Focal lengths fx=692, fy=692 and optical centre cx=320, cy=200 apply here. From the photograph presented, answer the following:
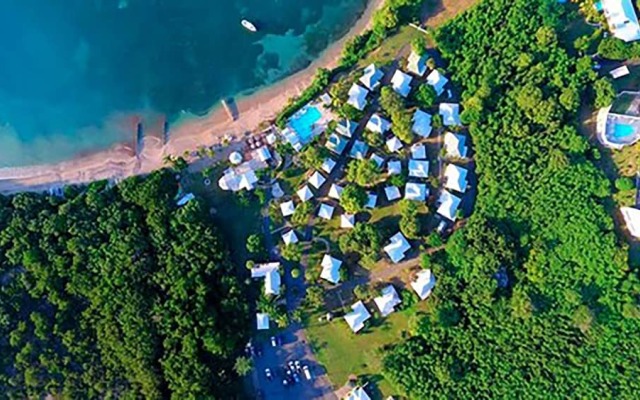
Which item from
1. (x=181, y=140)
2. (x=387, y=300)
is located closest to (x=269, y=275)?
(x=387, y=300)

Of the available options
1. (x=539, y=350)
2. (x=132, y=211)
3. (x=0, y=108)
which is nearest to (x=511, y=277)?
(x=539, y=350)

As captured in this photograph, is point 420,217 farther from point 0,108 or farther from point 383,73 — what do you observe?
point 0,108

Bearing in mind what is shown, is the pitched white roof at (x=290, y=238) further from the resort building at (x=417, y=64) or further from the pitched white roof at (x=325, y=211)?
the resort building at (x=417, y=64)

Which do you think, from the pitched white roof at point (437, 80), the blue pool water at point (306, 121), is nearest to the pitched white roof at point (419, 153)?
the pitched white roof at point (437, 80)

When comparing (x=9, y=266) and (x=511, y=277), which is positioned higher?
(x=9, y=266)

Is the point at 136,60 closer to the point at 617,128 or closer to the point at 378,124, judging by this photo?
the point at 378,124

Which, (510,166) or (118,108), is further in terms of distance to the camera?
(118,108)

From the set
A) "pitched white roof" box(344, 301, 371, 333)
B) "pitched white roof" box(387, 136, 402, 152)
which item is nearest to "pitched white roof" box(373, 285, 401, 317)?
"pitched white roof" box(344, 301, 371, 333)
